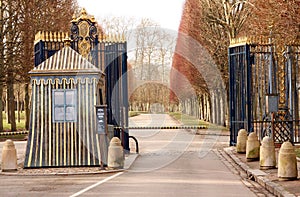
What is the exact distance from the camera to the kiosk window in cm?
2011

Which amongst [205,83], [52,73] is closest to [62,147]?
[52,73]

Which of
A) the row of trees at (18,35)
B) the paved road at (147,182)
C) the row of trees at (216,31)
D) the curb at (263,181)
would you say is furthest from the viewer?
the row of trees at (216,31)

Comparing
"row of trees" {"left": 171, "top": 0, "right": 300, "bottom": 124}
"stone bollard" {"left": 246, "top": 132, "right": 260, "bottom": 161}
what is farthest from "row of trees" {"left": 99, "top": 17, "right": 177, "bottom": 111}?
"stone bollard" {"left": 246, "top": 132, "right": 260, "bottom": 161}

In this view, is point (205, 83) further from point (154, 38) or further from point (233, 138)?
point (154, 38)

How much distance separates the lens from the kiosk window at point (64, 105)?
66.0ft

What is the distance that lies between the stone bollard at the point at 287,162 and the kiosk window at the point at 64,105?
7216 mm

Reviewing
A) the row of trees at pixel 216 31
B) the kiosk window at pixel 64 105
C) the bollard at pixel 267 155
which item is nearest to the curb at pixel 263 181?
the bollard at pixel 267 155

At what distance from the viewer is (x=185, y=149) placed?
1142 inches

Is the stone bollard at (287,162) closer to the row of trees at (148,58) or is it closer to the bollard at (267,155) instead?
the bollard at (267,155)

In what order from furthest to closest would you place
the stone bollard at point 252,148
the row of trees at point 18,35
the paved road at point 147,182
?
1. the row of trees at point 18,35
2. the stone bollard at point 252,148
3. the paved road at point 147,182

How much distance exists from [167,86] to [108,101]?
77583mm

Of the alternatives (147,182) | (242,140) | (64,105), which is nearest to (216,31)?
(242,140)

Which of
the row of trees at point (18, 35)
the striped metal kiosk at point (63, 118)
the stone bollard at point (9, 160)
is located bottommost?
the stone bollard at point (9, 160)

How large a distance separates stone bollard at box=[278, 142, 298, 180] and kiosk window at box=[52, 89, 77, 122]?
7.22 meters
